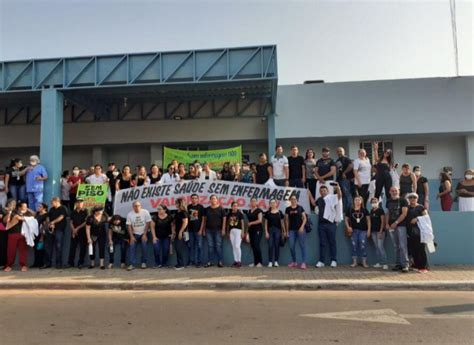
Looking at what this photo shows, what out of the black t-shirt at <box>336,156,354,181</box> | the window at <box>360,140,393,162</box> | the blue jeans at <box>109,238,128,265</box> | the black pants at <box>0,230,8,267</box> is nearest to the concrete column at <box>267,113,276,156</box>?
the window at <box>360,140,393,162</box>

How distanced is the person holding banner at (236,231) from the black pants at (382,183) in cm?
359

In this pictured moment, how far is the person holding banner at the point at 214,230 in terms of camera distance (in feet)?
33.3

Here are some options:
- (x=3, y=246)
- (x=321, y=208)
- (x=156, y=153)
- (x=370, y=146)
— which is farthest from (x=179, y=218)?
(x=370, y=146)

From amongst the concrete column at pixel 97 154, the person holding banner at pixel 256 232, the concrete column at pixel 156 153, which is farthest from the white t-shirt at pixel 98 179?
the concrete column at pixel 97 154

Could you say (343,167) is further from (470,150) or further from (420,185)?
(470,150)

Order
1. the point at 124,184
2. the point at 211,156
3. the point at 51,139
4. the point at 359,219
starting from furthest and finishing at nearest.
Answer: the point at 211,156, the point at 51,139, the point at 124,184, the point at 359,219

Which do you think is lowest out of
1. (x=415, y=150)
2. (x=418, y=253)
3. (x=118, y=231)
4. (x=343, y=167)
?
(x=418, y=253)

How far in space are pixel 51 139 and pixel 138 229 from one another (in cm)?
594

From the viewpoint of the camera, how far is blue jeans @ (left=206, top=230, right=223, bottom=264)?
1017cm

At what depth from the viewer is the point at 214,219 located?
10.2 m

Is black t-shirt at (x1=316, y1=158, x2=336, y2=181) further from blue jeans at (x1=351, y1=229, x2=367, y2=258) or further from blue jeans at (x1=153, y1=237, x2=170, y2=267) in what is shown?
blue jeans at (x1=153, y1=237, x2=170, y2=267)

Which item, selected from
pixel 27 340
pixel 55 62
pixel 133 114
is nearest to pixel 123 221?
pixel 27 340

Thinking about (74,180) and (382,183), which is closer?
(382,183)

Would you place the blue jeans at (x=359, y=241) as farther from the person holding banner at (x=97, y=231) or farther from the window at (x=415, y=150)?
the window at (x=415, y=150)
